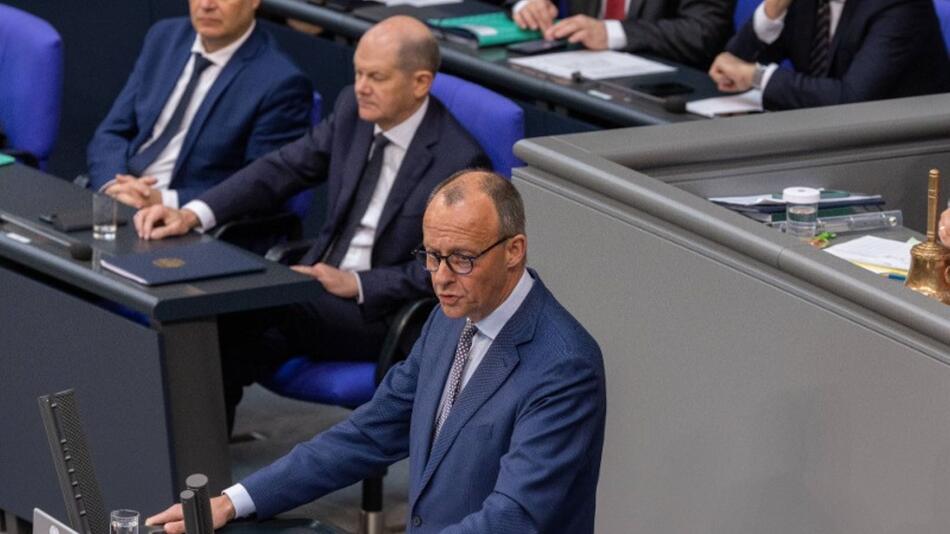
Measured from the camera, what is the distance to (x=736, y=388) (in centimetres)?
396

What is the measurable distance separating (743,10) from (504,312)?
337 cm

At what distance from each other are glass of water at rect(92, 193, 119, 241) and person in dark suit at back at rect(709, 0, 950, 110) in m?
1.92

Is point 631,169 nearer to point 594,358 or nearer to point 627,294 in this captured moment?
point 627,294

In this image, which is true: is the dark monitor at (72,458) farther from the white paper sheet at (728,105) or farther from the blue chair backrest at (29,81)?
the blue chair backrest at (29,81)

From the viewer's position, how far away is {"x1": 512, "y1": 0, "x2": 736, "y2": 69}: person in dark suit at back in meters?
6.57

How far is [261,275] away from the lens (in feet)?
15.9

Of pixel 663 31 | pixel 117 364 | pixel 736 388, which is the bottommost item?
pixel 117 364

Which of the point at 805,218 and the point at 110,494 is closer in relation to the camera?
the point at 805,218

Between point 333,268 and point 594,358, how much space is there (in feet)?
6.48

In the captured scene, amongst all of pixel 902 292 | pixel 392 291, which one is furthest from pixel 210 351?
pixel 902 292

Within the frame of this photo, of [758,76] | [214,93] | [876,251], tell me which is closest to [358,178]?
[214,93]

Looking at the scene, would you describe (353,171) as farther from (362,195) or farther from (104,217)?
(104,217)

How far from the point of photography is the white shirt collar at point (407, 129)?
544 cm

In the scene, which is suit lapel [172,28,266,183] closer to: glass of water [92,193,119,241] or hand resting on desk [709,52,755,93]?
glass of water [92,193,119,241]
